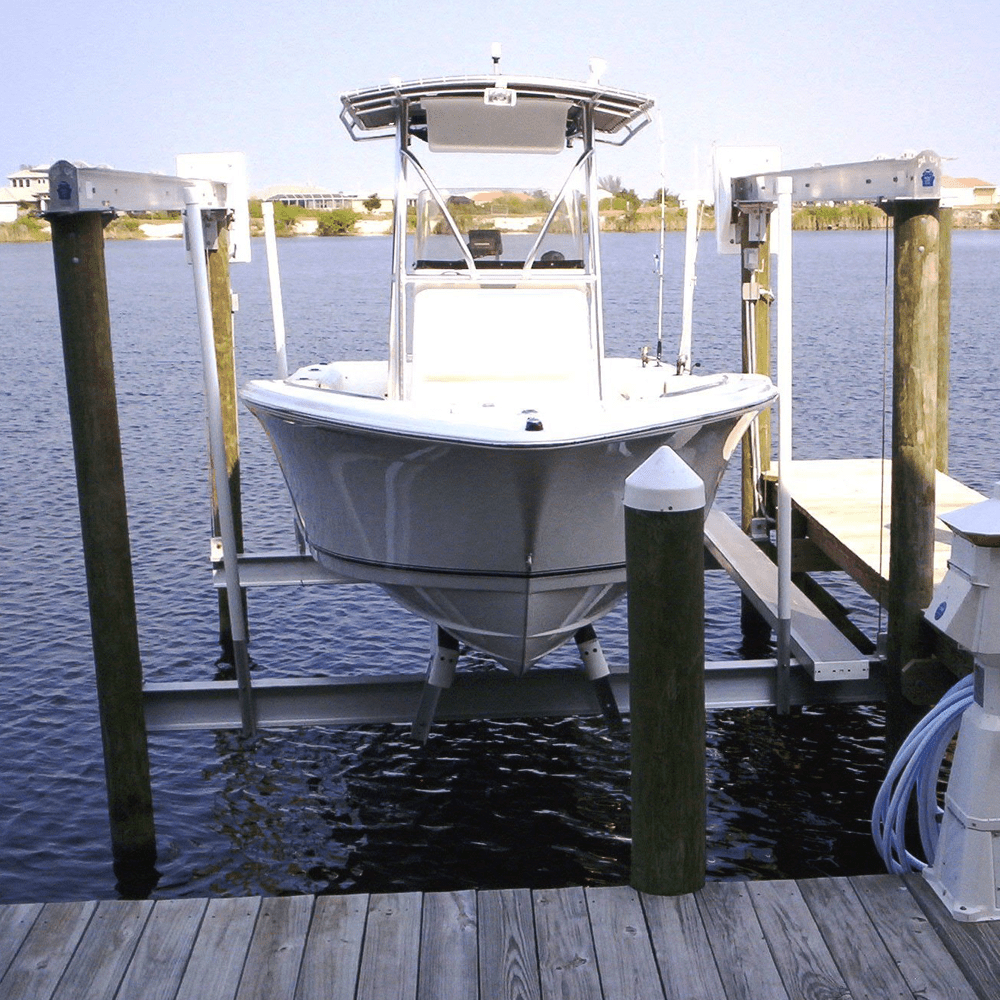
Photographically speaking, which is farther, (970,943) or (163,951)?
(163,951)

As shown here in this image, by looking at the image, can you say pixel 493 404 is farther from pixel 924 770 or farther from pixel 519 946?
pixel 519 946

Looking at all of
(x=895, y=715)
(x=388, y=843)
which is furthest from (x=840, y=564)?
(x=388, y=843)

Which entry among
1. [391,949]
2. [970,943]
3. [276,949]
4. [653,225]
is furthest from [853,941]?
[653,225]

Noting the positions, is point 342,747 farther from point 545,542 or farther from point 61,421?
point 61,421

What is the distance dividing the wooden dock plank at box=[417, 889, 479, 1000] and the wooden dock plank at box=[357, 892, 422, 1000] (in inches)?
1.1

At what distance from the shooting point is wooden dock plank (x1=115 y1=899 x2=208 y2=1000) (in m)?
3.44

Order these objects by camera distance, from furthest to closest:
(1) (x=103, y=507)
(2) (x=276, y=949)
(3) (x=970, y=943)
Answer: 1. (1) (x=103, y=507)
2. (2) (x=276, y=949)
3. (3) (x=970, y=943)

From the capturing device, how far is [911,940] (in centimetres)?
352

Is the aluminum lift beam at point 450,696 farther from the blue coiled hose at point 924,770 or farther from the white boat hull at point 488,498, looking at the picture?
the blue coiled hose at point 924,770

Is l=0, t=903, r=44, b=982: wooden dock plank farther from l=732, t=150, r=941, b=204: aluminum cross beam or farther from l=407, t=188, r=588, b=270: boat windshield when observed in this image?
l=407, t=188, r=588, b=270: boat windshield

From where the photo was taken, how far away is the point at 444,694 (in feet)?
20.7

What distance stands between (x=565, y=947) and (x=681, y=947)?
33 centimetres

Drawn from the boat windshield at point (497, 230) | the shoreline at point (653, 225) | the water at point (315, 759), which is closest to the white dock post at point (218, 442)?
the water at point (315, 759)

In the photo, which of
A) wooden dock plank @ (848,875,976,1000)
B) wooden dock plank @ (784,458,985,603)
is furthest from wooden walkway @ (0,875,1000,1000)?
wooden dock plank @ (784,458,985,603)
